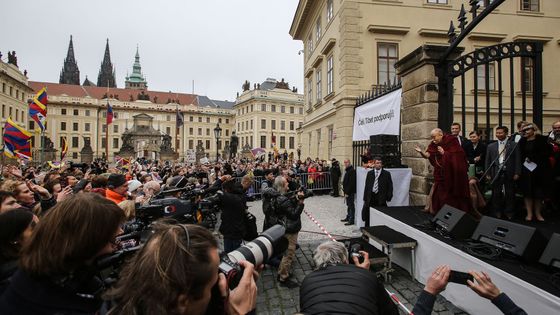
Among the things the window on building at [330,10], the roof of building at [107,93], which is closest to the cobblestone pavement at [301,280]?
the window on building at [330,10]

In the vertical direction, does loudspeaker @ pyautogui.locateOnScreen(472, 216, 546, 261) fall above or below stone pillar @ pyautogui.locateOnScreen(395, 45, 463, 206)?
below

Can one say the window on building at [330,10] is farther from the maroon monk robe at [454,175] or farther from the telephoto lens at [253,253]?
the telephoto lens at [253,253]

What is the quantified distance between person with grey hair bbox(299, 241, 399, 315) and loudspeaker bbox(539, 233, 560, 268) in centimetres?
203

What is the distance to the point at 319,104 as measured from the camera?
18.7 meters

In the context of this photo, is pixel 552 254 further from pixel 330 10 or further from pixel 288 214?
pixel 330 10

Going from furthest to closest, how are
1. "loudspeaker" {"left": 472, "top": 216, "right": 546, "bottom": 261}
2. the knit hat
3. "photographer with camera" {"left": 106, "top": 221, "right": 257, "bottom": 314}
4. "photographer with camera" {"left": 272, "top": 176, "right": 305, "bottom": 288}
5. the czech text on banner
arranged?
1. the czech text on banner
2. "photographer with camera" {"left": 272, "top": 176, "right": 305, "bottom": 288}
3. the knit hat
4. "loudspeaker" {"left": 472, "top": 216, "right": 546, "bottom": 261}
5. "photographer with camera" {"left": 106, "top": 221, "right": 257, "bottom": 314}

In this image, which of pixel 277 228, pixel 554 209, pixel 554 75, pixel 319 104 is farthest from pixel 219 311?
pixel 554 75

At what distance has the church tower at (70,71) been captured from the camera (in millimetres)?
92812

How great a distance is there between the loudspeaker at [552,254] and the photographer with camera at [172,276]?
133 inches

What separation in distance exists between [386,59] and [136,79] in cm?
11388

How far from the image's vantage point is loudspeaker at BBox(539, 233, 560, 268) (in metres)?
2.84

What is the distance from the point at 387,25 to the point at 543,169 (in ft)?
38.6

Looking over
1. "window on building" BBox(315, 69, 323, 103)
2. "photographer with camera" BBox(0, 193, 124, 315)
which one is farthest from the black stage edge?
"window on building" BBox(315, 69, 323, 103)

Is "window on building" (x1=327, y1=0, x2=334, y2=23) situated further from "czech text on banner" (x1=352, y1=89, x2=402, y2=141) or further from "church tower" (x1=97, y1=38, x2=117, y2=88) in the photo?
"church tower" (x1=97, y1=38, x2=117, y2=88)
